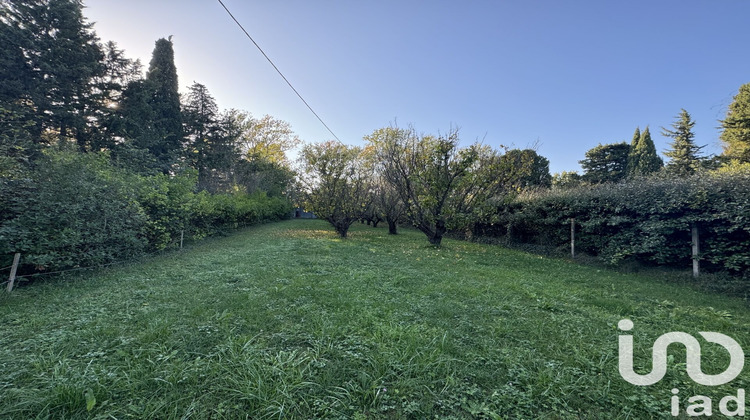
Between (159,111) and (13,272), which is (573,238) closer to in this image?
(13,272)

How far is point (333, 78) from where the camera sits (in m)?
7.93

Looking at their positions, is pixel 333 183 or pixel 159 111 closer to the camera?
pixel 333 183

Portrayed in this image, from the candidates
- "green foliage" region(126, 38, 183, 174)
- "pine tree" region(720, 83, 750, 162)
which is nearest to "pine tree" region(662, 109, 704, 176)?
"pine tree" region(720, 83, 750, 162)

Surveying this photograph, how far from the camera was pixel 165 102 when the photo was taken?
17062mm

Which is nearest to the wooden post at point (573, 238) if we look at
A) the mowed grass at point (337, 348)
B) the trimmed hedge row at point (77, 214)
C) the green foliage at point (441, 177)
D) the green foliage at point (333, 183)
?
the green foliage at point (441, 177)

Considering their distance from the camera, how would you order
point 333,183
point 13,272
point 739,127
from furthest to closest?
point 333,183 → point 739,127 → point 13,272

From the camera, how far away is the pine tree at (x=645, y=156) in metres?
20.2

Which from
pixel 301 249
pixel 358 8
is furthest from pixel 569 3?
pixel 301 249

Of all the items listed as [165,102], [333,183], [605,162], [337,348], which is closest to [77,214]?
[337,348]

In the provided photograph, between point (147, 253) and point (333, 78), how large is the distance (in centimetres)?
684

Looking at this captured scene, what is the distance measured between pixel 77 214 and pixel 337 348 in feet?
16.6

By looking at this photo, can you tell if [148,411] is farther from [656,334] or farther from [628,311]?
[628,311]

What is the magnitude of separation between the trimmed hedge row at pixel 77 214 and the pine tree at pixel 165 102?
1151 cm

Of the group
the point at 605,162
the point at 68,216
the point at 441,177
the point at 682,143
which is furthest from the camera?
the point at 605,162
